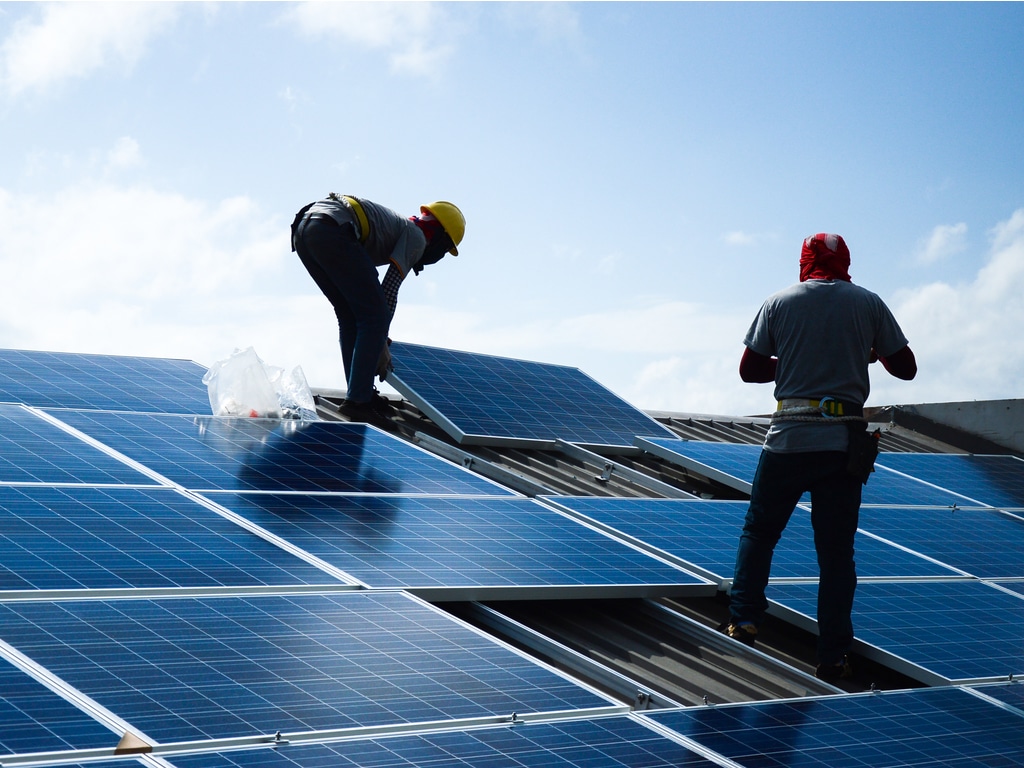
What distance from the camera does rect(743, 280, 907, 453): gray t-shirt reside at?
6875 millimetres

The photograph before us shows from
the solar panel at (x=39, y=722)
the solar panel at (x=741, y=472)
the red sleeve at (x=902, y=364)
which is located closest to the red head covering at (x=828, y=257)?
the red sleeve at (x=902, y=364)

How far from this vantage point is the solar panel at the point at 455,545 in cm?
628

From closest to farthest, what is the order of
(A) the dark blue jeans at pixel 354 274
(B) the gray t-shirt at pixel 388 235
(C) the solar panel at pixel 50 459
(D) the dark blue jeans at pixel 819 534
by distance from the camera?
(C) the solar panel at pixel 50 459 < (D) the dark blue jeans at pixel 819 534 < (A) the dark blue jeans at pixel 354 274 < (B) the gray t-shirt at pixel 388 235

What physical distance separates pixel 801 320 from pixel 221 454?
3.73m

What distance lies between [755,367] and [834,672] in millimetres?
1792

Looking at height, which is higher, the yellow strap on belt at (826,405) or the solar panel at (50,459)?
the yellow strap on belt at (826,405)

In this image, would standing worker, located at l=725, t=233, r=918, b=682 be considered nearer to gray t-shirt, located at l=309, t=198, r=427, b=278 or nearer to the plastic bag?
the plastic bag

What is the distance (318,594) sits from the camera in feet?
18.4

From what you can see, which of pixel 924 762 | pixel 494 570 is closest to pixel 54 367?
pixel 494 570

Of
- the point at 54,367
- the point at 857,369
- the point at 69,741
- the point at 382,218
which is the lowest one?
the point at 69,741

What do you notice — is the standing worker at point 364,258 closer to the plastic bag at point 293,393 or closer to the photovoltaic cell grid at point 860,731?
the plastic bag at point 293,393

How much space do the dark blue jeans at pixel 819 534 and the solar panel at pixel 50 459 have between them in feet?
11.2

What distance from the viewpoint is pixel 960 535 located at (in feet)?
33.1

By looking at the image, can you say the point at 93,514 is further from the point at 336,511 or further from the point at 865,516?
the point at 865,516
